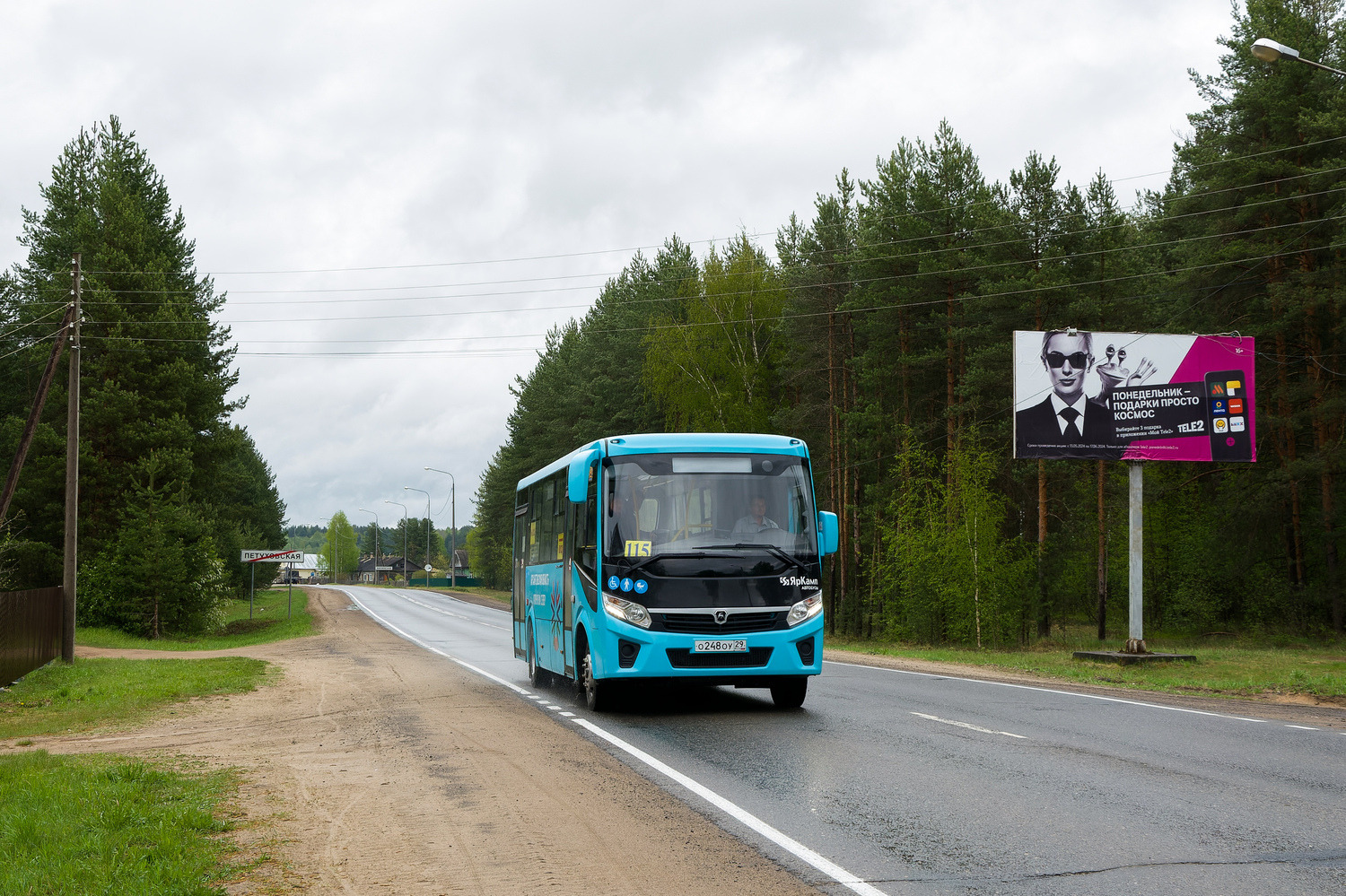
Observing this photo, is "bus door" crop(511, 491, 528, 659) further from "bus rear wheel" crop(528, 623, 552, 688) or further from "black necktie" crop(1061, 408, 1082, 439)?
"black necktie" crop(1061, 408, 1082, 439)

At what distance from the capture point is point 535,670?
18.3m

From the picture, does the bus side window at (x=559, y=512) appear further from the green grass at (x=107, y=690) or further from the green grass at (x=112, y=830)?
the green grass at (x=112, y=830)

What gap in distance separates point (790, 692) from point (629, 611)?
2507mm

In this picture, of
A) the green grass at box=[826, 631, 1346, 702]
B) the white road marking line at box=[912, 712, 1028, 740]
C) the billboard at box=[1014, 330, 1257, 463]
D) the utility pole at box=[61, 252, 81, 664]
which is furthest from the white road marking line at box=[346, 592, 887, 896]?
the billboard at box=[1014, 330, 1257, 463]

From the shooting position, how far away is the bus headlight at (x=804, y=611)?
1280 cm

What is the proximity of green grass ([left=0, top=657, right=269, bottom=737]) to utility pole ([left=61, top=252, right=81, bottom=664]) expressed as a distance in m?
0.64

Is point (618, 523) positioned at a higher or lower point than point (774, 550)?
higher

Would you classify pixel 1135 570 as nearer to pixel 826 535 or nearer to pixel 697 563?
pixel 826 535

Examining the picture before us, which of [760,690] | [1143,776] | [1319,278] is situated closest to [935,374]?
[1319,278]

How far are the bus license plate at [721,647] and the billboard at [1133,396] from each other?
15.3m

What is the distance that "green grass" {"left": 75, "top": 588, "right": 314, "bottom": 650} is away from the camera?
34.8 m

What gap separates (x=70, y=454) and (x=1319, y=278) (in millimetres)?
32093

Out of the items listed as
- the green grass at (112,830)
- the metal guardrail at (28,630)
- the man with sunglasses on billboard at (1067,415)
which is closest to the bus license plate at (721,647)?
the green grass at (112,830)

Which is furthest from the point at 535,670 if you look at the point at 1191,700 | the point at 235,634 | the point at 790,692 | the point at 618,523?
the point at 235,634
